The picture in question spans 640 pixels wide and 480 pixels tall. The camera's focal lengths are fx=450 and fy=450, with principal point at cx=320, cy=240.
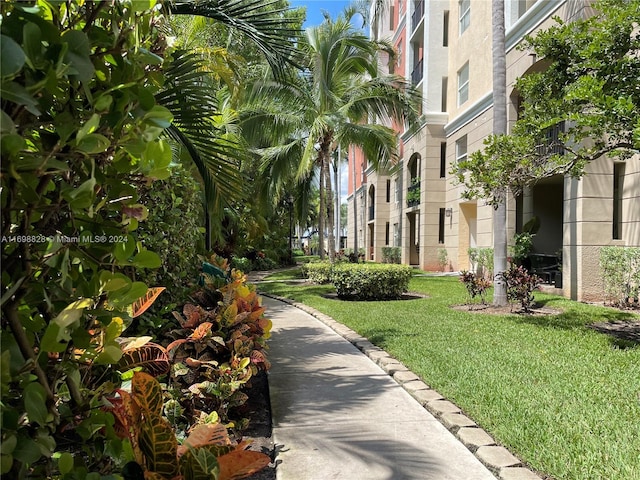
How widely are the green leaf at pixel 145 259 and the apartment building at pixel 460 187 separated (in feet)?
32.4

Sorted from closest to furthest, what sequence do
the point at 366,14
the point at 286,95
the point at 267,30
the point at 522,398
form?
the point at 522,398
the point at 267,30
the point at 286,95
the point at 366,14

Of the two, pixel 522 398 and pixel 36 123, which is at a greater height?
pixel 36 123

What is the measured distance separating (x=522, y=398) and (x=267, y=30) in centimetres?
436

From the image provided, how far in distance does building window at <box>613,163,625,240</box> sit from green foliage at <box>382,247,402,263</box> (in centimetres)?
1553

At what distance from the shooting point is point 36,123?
0.96m

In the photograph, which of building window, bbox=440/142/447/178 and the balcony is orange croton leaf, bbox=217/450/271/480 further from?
the balcony

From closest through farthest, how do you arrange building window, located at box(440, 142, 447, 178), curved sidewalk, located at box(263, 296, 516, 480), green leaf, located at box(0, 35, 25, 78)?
green leaf, located at box(0, 35, 25, 78) < curved sidewalk, located at box(263, 296, 516, 480) < building window, located at box(440, 142, 447, 178)

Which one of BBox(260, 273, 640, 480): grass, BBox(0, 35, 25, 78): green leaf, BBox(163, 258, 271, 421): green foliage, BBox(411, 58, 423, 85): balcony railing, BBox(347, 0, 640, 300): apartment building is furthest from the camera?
BBox(411, 58, 423, 85): balcony railing

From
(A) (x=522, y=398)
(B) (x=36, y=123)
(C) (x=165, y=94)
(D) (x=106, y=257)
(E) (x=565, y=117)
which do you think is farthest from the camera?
(E) (x=565, y=117)

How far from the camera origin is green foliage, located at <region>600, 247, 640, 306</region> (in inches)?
380

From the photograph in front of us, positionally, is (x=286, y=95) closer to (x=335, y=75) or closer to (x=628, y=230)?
(x=335, y=75)

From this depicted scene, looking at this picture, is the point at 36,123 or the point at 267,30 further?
the point at 267,30

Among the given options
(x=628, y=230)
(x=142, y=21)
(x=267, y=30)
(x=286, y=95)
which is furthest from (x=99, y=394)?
(x=286, y=95)

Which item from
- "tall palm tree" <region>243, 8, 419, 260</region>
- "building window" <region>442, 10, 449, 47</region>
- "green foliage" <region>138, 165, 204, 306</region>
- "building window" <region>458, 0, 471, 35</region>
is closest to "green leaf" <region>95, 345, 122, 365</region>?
"green foliage" <region>138, 165, 204, 306</region>
